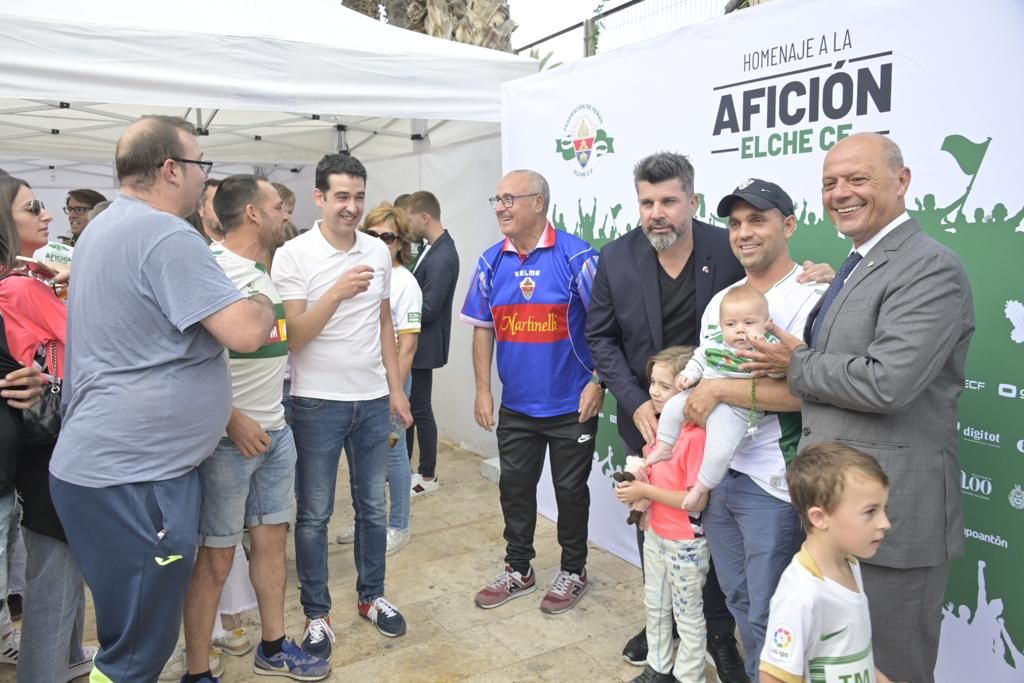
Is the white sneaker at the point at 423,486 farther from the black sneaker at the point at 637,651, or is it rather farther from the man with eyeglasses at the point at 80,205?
the man with eyeglasses at the point at 80,205

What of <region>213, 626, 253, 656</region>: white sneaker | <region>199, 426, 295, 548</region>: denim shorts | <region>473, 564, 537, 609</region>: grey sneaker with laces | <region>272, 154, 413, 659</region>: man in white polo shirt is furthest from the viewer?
<region>473, 564, 537, 609</region>: grey sneaker with laces

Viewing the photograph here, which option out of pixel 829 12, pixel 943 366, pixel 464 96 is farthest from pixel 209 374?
pixel 464 96

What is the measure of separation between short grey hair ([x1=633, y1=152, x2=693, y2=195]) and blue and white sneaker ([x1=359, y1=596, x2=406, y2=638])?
2168 mm

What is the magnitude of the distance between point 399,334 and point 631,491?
188 cm

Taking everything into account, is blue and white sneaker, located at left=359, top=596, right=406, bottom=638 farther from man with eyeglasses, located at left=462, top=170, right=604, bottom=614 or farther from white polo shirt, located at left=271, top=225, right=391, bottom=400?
white polo shirt, located at left=271, top=225, right=391, bottom=400

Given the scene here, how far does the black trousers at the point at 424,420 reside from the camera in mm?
5266

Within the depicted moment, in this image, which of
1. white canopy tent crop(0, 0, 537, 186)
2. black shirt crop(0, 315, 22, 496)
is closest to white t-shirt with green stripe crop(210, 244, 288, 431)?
black shirt crop(0, 315, 22, 496)

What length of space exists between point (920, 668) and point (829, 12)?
85.8 inches

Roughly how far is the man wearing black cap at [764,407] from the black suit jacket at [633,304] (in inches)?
14.6

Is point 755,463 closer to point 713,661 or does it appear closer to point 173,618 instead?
point 713,661

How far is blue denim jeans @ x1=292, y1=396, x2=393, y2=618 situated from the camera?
3.11 m

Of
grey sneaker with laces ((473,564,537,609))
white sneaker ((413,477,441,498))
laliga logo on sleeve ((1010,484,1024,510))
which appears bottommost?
white sneaker ((413,477,441,498))

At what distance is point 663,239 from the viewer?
284 cm

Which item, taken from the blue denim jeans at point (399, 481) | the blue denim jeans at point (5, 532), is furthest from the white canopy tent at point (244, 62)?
the blue denim jeans at point (5, 532)
